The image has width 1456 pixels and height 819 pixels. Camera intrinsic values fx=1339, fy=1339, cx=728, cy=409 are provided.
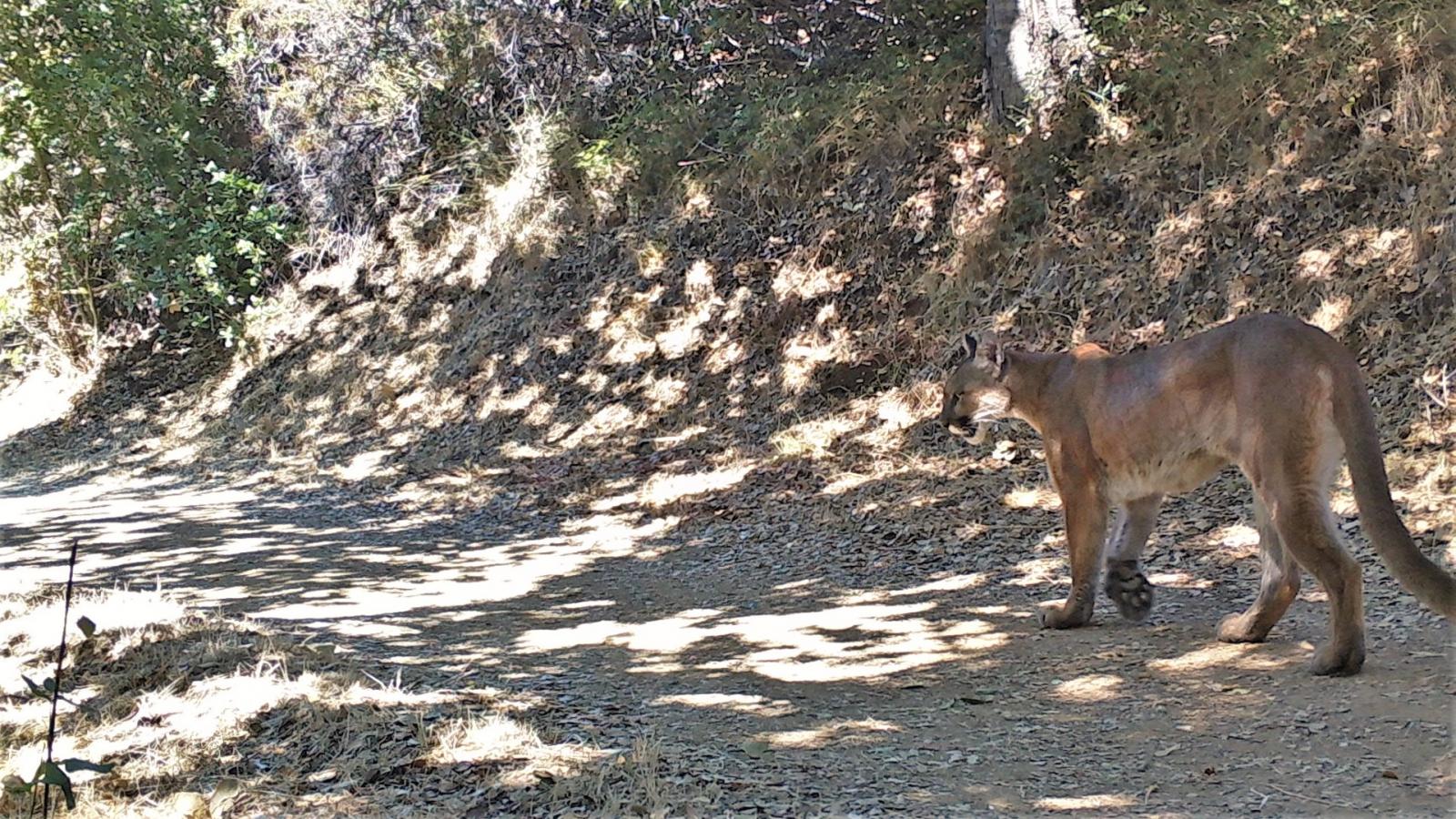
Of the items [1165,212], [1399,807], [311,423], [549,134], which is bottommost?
[1399,807]

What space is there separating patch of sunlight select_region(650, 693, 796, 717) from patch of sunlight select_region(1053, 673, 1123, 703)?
1.19 metres

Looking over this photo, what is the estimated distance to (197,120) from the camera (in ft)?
64.1

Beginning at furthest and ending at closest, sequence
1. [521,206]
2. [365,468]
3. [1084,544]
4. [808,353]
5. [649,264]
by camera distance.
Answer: [521,206], [649,264], [365,468], [808,353], [1084,544]

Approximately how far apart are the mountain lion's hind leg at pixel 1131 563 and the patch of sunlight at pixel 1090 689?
940 mm

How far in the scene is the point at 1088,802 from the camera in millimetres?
4594

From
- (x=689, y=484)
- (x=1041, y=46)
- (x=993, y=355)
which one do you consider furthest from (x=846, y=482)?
(x=1041, y=46)

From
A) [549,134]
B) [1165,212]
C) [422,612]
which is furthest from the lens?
[549,134]

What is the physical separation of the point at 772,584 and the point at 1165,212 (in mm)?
5007

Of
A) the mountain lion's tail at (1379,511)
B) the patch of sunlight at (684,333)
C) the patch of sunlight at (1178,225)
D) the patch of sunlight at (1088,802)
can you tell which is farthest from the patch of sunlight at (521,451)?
the patch of sunlight at (1088,802)

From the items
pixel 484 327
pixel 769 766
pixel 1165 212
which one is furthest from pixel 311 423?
pixel 769 766

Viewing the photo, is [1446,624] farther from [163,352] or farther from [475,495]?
[163,352]

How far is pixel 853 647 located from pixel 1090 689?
1459 mm

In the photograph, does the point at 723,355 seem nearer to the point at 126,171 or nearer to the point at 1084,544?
the point at 1084,544

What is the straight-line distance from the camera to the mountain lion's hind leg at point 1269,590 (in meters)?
6.05
